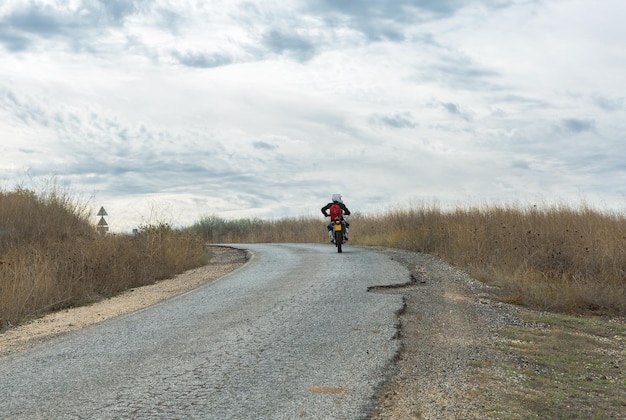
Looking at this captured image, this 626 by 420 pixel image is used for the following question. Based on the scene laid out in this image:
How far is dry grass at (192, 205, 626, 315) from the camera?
12266mm

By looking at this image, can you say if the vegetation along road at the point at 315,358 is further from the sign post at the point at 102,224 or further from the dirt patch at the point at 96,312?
the sign post at the point at 102,224

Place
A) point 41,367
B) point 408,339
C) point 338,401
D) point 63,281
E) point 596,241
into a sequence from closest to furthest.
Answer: point 338,401 → point 41,367 → point 408,339 → point 63,281 → point 596,241

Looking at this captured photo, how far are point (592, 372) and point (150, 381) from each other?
4640 mm

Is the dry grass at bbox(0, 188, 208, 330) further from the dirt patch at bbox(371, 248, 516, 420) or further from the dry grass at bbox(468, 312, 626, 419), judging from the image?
the dry grass at bbox(468, 312, 626, 419)

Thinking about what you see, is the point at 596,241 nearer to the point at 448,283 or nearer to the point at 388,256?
the point at 448,283

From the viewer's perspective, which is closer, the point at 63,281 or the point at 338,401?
the point at 338,401

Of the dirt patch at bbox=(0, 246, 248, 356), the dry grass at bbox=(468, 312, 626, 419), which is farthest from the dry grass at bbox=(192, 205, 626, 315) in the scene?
the dirt patch at bbox=(0, 246, 248, 356)

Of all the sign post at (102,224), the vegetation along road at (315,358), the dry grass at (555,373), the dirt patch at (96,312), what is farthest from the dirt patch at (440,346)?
the sign post at (102,224)

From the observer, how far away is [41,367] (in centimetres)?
681

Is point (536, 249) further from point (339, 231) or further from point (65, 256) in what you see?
point (65, 256)

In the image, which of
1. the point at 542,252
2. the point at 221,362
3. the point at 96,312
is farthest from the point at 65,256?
the point at 542,252

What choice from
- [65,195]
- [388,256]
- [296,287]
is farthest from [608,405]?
[65,195]

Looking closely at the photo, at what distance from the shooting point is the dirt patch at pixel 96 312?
9.01m

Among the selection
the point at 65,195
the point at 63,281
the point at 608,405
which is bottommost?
the point at 608,405
